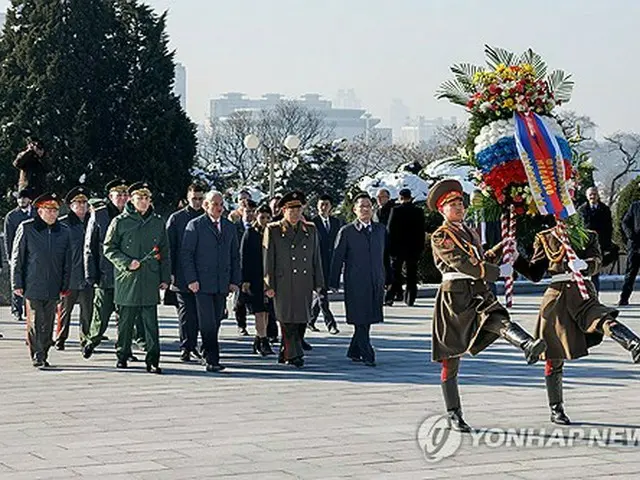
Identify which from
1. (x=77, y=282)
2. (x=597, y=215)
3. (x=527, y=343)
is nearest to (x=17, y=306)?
(x=77, y=282)

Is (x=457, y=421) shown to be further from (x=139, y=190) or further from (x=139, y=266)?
(x=139, y=190)

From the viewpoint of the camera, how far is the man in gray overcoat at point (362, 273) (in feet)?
49.6

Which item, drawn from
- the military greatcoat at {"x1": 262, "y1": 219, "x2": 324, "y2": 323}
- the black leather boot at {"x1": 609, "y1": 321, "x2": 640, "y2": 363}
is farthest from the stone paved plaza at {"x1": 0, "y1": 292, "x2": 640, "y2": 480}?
the black leather boot at {"x1": 609, "y1": 321, "x2": 640, "y2": 363}

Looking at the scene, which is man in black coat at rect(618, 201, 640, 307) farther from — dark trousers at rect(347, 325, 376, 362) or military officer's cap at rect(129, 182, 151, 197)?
military officer's cap at rect(129, 182, 151, 197)

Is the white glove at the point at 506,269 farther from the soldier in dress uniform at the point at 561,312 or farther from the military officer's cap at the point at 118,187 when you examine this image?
the military officer's cap at the point at 118,187

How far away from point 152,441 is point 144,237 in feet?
14.5

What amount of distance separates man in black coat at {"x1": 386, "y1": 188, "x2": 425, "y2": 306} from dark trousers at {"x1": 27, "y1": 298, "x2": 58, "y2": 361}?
27.6ft

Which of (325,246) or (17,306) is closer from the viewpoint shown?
(325,246)

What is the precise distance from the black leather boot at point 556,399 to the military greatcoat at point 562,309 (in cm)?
19

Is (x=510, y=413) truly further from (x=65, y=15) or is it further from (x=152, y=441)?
(x=65, y=15)

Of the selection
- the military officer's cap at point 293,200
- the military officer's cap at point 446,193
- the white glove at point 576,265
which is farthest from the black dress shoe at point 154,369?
the white glove at point 576,265

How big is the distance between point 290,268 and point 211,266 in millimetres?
818

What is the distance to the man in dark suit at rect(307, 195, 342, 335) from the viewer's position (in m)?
18.3

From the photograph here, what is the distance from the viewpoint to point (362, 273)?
15.2 meters
